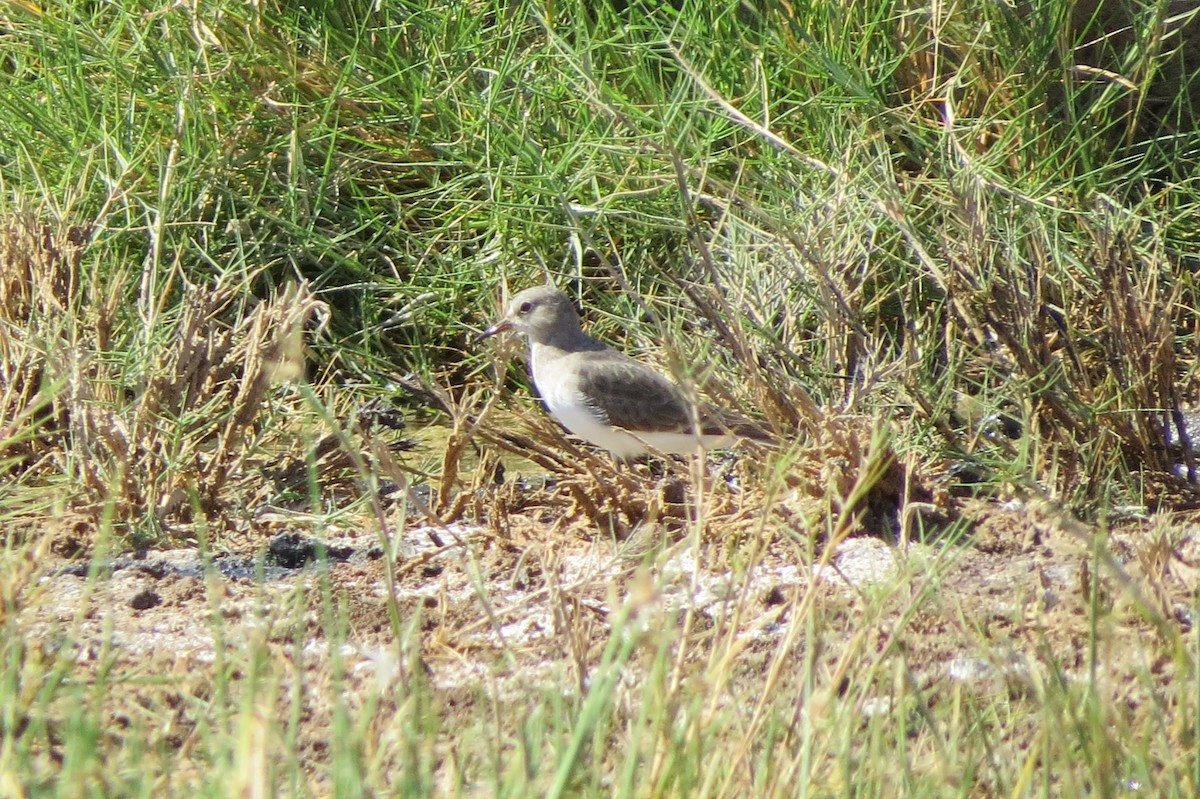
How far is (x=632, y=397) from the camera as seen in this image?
5820 mm

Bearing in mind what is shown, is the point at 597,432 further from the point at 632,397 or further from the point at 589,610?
the point at 589,610

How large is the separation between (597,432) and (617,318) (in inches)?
25.4

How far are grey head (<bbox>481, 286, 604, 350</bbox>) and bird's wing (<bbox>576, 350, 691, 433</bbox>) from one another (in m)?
0.31

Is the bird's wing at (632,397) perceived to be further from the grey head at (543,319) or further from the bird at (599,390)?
the grey head at (543,319)

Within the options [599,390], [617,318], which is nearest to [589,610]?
[599,390]

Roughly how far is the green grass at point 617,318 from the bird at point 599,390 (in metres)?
0.17

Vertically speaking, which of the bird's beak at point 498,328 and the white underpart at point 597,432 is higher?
the bird's beak at point 498,328

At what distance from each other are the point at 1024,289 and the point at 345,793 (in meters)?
3.39

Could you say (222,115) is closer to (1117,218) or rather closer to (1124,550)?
(1117,218)

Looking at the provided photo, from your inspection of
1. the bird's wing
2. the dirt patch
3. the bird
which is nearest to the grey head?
the bird

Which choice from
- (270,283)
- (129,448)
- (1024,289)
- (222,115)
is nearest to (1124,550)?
(1024,289)

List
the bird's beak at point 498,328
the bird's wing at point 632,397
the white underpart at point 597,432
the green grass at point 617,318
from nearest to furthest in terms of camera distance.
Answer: the green grass at point 617,318 < the white underpart at point 597,432 < the bird's wing at point 632,397 < the bird's beak at point 498,328

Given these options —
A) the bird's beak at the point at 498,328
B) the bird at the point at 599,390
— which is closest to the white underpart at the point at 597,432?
the bird at the point at 599,390

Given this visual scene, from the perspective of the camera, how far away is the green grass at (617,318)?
10.4ft
